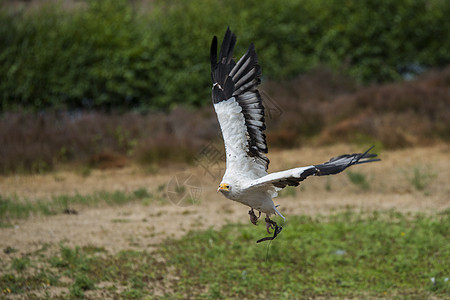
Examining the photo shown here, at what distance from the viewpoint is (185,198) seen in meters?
10.0

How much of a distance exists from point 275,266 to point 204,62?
342 inches

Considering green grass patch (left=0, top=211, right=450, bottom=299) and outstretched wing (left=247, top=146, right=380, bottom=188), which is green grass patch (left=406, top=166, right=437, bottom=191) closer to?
green grass patch (left=0, top=211, right=450, bottom=299)

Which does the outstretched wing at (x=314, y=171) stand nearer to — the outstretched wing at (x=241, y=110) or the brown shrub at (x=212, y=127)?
the outstretched wing at (x=241, y=110)

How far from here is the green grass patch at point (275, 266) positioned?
6.45 metres

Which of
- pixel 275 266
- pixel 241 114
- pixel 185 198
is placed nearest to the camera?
pixel 241 114

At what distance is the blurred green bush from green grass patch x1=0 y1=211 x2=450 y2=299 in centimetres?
748

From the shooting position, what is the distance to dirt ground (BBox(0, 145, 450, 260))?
26.4 ft

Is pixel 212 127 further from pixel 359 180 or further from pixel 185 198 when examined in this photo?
pixel 359 180

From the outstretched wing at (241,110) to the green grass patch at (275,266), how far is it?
1.78 metres

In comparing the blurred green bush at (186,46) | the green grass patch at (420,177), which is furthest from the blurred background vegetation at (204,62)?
the green grass patch at (420,177)

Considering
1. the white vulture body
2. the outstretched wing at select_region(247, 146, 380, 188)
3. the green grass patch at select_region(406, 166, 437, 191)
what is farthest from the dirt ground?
the outstretched wing at select_region(247, 146, 380, 188)

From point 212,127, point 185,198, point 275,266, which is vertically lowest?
point 275,266

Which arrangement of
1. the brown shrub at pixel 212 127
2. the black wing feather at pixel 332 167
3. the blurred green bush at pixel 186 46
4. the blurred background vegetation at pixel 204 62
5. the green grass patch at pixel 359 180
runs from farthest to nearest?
the blurred green bush at pixel 186 46
the blurred background vegetation at pixel 204 62
the brown shrub at pixel 212 127
the green grass patch at pixel 359 180
the black wing feather at pixel 332 167

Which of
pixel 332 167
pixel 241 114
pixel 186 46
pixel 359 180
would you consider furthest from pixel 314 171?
pixel 186 46
